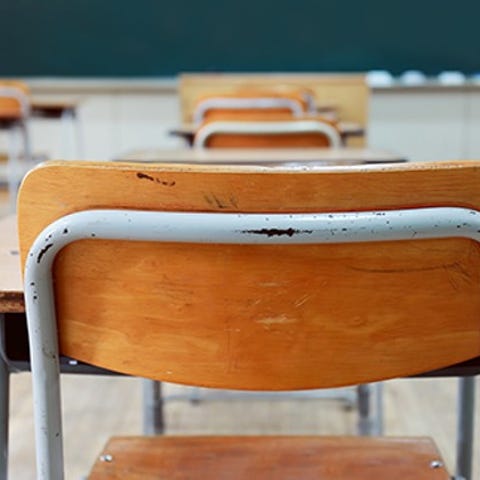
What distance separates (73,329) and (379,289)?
0.30 metres

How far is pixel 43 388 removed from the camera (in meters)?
0.75

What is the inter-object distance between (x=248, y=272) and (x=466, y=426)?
0.74 meters

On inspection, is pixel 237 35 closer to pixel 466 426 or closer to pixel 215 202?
pixel 466 426

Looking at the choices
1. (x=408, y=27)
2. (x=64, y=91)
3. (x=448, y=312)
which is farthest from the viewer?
(x=64, y=91)

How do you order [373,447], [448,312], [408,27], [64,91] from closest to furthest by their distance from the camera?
1. [448,312]
2. [373,447]
3. [408,27]
4. [64,91]

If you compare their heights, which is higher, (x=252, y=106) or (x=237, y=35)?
(x=237, y=35)

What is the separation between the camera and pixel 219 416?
2.26m

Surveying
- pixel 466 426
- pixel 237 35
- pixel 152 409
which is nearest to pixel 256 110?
pixel 152 409

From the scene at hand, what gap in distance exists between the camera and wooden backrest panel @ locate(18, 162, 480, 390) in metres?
0.64

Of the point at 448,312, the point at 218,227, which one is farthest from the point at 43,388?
the point at 448,312

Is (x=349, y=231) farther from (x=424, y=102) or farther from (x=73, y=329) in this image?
(x=424, y=102)

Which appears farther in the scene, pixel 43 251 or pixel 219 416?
pixel 219 416

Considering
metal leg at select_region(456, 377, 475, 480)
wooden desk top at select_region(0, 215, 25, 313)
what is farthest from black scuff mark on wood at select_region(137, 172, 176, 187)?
metal leg at select_region(456, 377, 475, 480)

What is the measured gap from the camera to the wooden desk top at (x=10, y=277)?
30.3 inches
